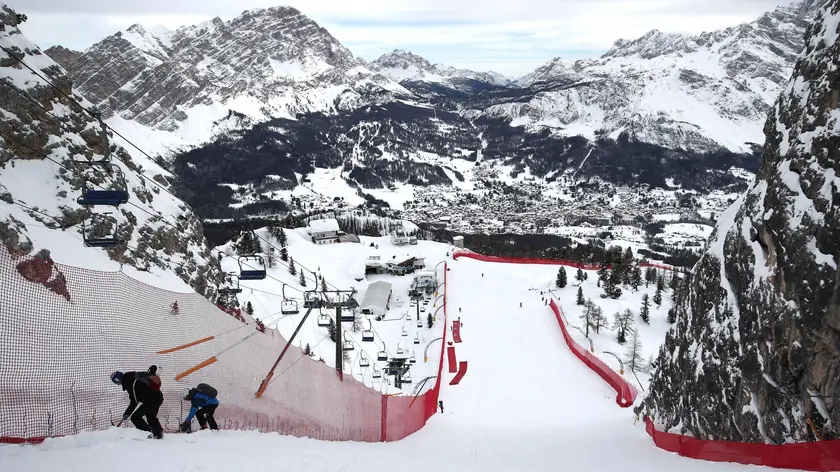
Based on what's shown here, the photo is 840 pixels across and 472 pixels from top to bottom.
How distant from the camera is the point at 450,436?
1638 centimetres

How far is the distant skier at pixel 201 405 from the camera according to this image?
8836 mm

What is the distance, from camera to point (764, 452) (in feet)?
31.6

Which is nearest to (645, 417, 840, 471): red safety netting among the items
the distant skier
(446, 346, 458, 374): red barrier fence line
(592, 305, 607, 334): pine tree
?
the distant skier

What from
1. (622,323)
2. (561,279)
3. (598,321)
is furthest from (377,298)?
(622,323)

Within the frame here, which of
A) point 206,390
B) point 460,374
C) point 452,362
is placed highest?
point 206,390

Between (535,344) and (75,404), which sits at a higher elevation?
(75,404)

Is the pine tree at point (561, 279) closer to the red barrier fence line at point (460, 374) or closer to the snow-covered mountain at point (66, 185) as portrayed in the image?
the red barrier fence line at point (460, 374)

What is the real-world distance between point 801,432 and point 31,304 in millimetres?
13216

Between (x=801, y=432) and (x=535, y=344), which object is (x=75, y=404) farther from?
(x=535, y=344)

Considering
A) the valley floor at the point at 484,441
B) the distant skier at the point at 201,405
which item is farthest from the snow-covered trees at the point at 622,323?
the distant skier at the point at 201,405

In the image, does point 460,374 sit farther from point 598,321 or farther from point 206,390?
point 598,321

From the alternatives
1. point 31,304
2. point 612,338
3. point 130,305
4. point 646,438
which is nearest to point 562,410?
point 646,438

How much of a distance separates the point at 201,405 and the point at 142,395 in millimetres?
1346

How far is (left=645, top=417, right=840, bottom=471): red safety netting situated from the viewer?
8.46 m
